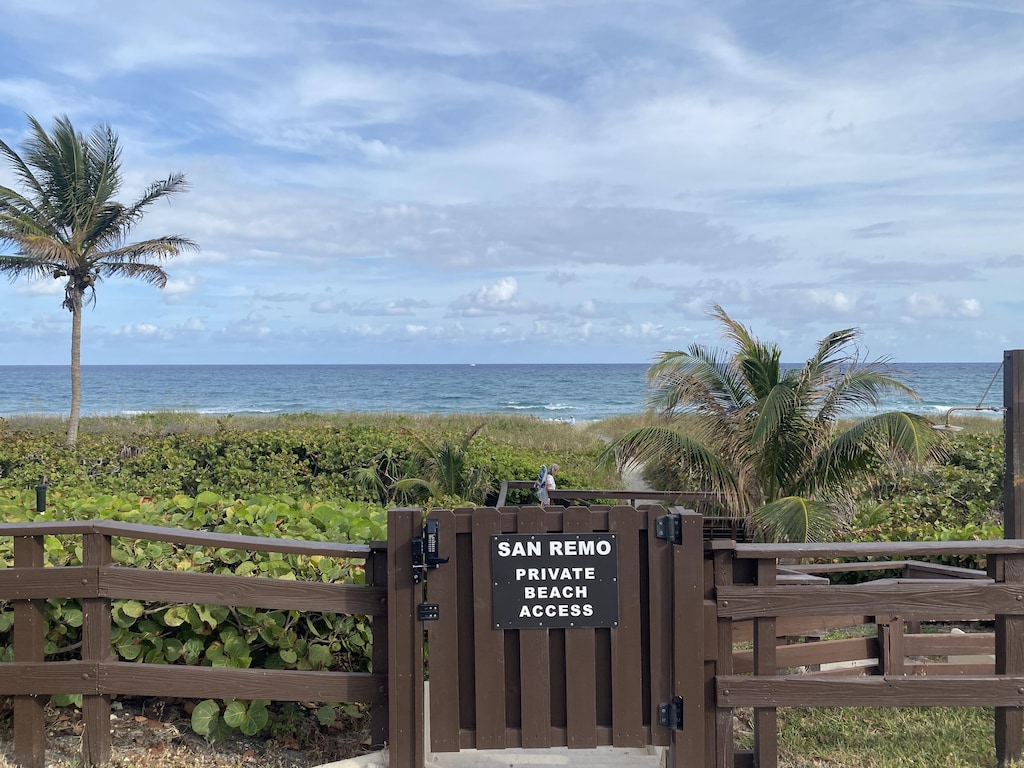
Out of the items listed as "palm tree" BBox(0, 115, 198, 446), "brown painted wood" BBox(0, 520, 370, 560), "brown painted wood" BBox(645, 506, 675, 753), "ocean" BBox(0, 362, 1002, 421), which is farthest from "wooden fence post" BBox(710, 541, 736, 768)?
"ocean" BBox(0, 362, 1002, 421)

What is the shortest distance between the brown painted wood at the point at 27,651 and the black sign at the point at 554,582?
2215 millimetres

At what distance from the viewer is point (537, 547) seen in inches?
143

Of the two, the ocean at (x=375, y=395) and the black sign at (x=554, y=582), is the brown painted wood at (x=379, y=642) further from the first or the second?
the ocean at (x=375, y=395)

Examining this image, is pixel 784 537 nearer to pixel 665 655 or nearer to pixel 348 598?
pixel 665 655

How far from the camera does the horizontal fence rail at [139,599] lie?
373 cm

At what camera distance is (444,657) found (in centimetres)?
362

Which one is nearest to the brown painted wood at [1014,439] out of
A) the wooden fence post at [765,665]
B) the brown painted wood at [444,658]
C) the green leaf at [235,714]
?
the wooden fence post at [765,665]

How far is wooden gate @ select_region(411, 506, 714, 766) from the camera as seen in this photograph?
361 cm

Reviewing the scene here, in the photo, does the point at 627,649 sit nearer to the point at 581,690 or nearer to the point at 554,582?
the point at 581,690

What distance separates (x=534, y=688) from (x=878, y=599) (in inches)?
67.2

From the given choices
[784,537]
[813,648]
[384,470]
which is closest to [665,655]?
[813,648]

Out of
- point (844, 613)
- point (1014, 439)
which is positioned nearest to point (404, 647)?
point (844, 613)

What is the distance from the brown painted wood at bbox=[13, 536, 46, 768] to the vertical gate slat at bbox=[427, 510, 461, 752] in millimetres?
1910

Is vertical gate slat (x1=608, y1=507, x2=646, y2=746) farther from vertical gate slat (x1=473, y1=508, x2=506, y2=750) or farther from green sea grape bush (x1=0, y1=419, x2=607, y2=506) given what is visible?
green sea grape bush (x1=0, y1=419, x2=607, y2=506)
